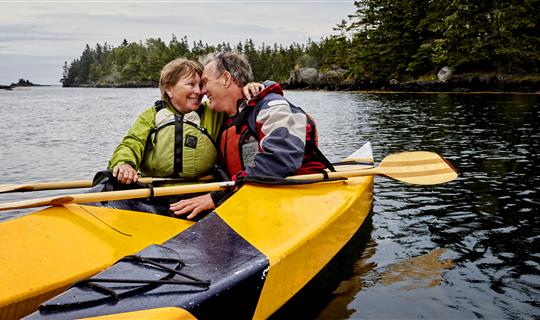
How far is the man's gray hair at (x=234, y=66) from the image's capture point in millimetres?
4129

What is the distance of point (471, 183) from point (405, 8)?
133 feet

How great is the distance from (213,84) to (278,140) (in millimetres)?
789

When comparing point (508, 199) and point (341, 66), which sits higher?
point (341, 66)

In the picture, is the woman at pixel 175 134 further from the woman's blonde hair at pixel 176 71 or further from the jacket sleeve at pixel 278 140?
the jacket sleeve at pixel 278 140

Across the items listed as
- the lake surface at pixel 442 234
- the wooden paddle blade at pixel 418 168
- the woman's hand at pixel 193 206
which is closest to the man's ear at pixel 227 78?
the woman's hand at pixel 193 206

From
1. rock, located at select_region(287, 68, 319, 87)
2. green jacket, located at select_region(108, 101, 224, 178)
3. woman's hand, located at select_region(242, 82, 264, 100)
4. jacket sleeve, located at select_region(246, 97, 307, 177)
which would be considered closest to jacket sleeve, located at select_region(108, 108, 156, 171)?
green jacket, located at select_region(108, 101, 224, 178)

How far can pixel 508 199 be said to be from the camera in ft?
19.9

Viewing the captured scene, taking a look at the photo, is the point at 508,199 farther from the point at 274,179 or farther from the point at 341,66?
the point at 341,66

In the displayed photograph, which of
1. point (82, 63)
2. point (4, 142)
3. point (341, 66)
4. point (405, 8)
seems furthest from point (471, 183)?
point (82, 63)

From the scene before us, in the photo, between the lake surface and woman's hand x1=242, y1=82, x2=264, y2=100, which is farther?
woman's hand x1=242, y1=82, x2=264, y2=100

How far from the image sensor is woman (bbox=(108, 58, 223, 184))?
412cm

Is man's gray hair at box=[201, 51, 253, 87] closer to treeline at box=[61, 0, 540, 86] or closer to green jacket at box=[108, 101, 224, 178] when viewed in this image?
green jacket at box=[108, 101, 224, 178]

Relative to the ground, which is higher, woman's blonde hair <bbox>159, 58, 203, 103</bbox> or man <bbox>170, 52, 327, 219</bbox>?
woman's blonde hair <bbox>159, 58, 203, 103</bbox>

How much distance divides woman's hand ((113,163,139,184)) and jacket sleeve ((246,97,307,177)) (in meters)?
0.87
